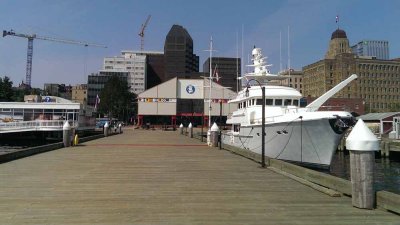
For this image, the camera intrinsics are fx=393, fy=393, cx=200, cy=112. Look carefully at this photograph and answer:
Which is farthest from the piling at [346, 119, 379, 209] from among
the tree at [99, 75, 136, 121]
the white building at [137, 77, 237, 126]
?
the tree at [99, 75, 136, 121]

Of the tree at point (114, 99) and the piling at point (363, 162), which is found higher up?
the tree at point (114, 99)

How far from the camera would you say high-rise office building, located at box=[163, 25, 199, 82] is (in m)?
174

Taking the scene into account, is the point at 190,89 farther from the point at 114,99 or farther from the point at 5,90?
the point at 5,90

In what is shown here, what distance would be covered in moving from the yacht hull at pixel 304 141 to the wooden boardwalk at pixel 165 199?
29.6ft

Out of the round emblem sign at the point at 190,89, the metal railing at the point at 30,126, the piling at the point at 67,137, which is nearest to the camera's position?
the piling at the point at 67,137

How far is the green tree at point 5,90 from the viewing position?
11055cm

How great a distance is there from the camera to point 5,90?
367ft

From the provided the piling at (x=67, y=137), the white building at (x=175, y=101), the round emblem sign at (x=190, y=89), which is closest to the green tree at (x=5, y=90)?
the white building at (x=175, y=101)

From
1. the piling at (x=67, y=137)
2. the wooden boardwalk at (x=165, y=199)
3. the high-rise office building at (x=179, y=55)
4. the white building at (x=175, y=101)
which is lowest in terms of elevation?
the wooden boardwalk at (x=165, y=199)

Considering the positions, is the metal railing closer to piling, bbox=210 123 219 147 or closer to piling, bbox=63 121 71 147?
piling, bbox=63 121 71 147

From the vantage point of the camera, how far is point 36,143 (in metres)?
46.8

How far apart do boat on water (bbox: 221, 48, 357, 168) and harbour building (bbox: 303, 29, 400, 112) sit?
141 metres

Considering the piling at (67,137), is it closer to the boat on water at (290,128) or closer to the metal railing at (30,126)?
the boat on water at (290,128)

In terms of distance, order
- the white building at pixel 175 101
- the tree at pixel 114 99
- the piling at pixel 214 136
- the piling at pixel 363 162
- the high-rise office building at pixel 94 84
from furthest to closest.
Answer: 1. the high-rise office building at pixel 94 84
2. the tree at pixel 114 99
3. the white building at pixel 175 101
4. the piling at pixel 214 136
5. the piling at pixel 363 162
